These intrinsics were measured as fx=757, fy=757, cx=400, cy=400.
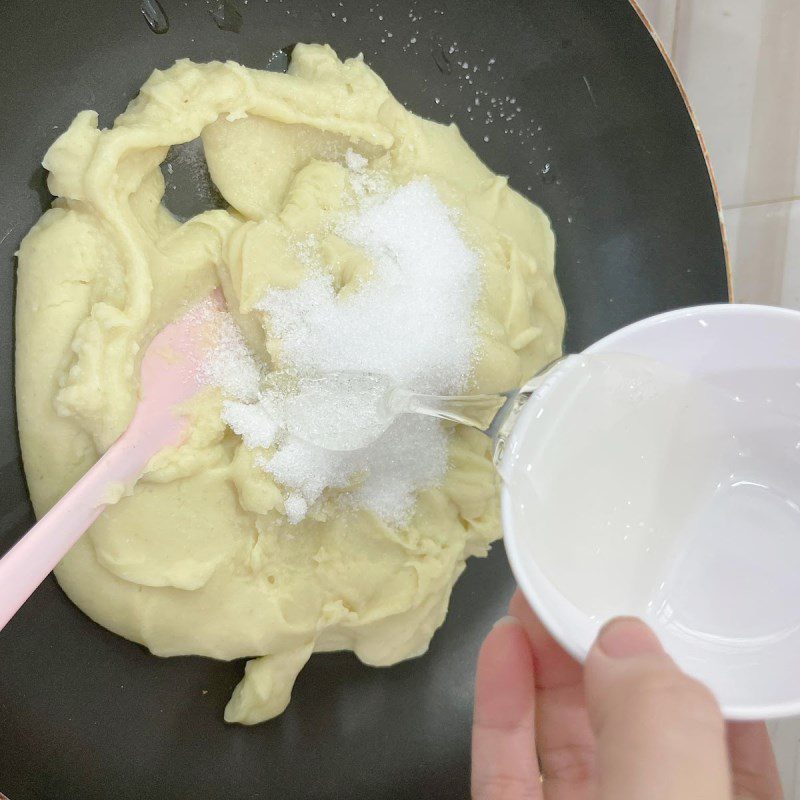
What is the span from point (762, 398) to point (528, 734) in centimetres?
41

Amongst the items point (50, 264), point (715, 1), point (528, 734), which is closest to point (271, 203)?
point (50, 264)

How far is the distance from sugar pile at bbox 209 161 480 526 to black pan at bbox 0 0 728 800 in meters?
0.22

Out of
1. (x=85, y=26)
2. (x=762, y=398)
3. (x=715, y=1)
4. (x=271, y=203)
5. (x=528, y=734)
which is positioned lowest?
(x=528, y=734)

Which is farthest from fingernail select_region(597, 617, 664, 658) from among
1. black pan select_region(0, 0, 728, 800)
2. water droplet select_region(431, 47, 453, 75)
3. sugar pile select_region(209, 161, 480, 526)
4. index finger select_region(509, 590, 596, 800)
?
water droplet select_region(431, 47, 453, 75)

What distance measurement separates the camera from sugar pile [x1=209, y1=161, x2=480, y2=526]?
0.83 metres

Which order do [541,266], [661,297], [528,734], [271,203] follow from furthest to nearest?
[661,297] < [541,266] < [271,203] < [528,734]

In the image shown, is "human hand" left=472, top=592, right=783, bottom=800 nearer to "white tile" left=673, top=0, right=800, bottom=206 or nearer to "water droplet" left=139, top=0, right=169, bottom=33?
"water droplet" left=139, top=0, right=169, bottom=33

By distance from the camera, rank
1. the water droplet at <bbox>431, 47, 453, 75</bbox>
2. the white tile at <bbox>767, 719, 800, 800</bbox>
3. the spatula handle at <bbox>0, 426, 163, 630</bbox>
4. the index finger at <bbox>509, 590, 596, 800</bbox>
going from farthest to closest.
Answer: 1. the white tile at <bbox>767, 719, 800, 800</bbox>
2. the water droplet at <bbox>431, 47, 453, 75</bbox>
3. the index finger at <bbox>509, 590, 596, 800</bbox>
4. the spatula handle at <bbox>0, 426, 163, 630</bbox>

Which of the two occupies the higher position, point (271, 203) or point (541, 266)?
point (271, 203)

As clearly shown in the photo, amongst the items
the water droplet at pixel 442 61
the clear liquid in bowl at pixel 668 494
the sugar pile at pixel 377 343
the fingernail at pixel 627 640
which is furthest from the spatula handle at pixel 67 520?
the water droplet at pixel 442 61

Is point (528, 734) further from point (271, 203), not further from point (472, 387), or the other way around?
point (271, 203)

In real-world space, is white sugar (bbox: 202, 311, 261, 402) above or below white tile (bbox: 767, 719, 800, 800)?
above

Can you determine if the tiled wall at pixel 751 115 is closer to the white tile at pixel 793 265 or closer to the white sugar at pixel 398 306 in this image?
the white tile at pixel 793 265

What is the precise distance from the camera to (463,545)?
0.95 m
